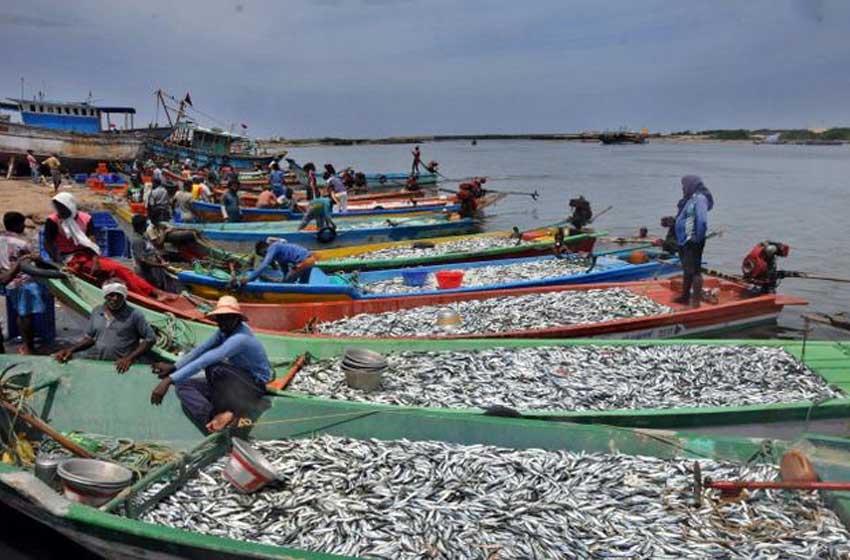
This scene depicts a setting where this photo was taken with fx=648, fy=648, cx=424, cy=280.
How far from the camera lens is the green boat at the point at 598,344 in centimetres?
636

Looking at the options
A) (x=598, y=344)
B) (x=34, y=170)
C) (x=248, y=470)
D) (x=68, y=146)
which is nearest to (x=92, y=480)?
(x=248, y=470)

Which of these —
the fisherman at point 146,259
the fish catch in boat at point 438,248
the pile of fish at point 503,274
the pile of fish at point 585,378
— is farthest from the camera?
the fish catch in boat at point 438,248

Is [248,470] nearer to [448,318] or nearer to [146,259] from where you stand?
[448,318]

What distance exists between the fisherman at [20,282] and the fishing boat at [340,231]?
5.89 metres

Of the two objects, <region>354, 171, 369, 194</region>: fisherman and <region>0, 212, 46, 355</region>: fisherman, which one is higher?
<region>354, 171, 369, 194</region>: fisherman

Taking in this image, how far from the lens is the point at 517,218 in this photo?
3166 centimetres

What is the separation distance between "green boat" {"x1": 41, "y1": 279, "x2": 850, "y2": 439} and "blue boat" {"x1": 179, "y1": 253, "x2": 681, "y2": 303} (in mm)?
2115

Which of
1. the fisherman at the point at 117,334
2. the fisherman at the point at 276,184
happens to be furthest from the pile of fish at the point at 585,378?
the fisherman at the point at 276,184

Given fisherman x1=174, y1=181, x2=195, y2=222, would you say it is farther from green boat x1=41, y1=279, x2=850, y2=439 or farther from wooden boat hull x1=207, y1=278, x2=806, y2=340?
green boat x1=41, y1=279, x2=850, y2=439

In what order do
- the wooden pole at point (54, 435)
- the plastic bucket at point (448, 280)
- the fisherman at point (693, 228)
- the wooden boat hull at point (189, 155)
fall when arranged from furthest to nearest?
the wooden boat hull at point (189, 155) < the plastic bucket at point (448, 280) < the fisherman at point (693, 228) < the wooden pole at point (54, 435)

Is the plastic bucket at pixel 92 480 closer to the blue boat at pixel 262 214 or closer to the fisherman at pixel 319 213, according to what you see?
the fisherman at pixel 319 213

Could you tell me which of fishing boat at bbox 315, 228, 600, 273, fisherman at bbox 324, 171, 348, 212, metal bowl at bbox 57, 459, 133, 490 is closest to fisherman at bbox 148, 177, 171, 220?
fishing boat at bbox 315, 228, 600, 273

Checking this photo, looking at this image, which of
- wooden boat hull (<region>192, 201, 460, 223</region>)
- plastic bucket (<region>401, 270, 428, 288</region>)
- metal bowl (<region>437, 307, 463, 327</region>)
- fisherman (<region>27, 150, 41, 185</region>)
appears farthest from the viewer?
fisherman (<region>27, 150, 41, 185</region>)

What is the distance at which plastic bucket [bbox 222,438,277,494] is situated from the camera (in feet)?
16.4
